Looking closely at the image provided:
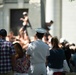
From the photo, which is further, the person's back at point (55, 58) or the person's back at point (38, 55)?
the person's back at point (55, 58)

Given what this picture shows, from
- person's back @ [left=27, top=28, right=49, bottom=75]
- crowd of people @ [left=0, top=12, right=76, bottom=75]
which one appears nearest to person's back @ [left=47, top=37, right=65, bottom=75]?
crowd of people @ [left=0, top=12, right=76, bottom=75]

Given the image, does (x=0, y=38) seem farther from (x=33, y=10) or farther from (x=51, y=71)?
(x=33, y=10)

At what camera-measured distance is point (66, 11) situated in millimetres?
21156

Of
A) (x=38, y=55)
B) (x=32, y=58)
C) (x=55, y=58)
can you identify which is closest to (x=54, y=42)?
(x=55, y=58)

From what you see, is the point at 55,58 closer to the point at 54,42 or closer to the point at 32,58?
the point at 54,42

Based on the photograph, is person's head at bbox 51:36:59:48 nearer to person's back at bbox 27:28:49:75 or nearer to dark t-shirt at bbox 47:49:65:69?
dark t-shirt at bbox 47:49:65:69

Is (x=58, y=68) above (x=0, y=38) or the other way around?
the other way around

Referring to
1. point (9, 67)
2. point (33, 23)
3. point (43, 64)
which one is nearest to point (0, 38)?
point (9, 67)

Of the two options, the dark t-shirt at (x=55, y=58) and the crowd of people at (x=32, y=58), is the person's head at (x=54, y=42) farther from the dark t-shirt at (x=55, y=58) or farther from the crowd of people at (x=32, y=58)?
the dark t-shirt at (x=55, y=58)

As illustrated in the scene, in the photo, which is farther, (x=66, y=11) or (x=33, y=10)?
(x=33, y=10)

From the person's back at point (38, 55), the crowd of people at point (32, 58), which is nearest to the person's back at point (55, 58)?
the crowd of people at point (32, 58)

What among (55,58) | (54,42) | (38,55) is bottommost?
(55,58)

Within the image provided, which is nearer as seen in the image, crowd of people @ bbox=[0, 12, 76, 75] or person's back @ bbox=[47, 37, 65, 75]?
crowd of people @ bbox=[0, 12, 76, 75]

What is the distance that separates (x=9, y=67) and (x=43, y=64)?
100 cm
